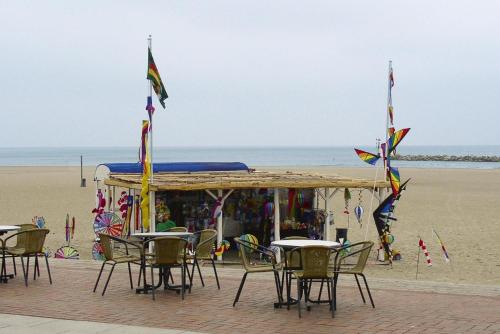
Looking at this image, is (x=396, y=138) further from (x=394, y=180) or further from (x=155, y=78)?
(x=155, y=78)

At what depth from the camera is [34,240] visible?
8.88 metres

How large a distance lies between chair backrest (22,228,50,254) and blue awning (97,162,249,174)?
7849 millimetres

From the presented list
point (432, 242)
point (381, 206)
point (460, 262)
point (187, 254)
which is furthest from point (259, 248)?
point (432, 242)

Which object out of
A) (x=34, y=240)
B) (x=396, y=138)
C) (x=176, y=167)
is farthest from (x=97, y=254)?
(x=396, y=138)

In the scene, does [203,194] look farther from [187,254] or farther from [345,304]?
[345,304]

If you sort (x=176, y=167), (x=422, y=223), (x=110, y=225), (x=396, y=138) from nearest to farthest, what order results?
(x=396, y=138) → (x=110, y=225) → (x=176, y=167) → (x=422, y=223)

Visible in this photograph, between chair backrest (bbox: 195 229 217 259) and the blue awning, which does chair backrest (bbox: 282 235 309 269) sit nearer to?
chair backrest (bbox: 195 229 217 259)

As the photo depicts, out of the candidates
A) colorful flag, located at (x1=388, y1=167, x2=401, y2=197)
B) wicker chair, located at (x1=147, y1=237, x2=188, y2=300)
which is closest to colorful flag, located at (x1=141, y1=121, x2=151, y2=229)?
wicker chair, located at (x1=147, y1=237, x2=188, y2=300)

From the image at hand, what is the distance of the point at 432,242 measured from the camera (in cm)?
1762

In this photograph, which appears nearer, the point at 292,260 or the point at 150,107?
the point at 292,260

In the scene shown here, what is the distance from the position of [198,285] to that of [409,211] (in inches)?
685

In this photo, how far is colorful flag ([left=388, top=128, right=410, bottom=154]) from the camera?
14185 mm

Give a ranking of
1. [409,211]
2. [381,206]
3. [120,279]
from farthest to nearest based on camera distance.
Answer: [409,211], [381,206], [120,279]

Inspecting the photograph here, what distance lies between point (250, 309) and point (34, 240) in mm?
3041
